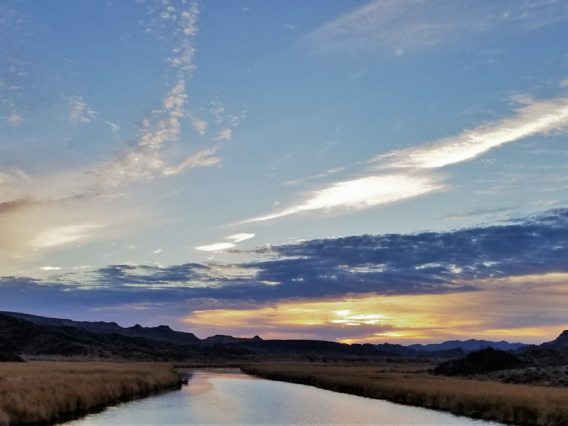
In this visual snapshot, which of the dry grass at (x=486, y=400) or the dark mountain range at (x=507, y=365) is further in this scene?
the dark mountain range at (x=507, y=365)

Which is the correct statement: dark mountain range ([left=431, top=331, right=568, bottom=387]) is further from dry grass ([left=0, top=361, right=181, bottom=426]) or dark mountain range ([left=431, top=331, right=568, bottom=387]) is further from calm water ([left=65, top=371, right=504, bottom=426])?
dry grass ([left=0, top=361, right=181, bottom=426])

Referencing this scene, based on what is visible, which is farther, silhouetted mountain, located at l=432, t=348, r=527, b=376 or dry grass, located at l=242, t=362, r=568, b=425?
silhouetted mountain, located at l=432, t=348, r=527, b=376

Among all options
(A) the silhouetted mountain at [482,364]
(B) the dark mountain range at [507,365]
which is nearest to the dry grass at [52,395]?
(B) the dark mountain range at [507,365]

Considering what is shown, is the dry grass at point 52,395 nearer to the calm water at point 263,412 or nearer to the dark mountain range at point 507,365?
the calm water at point 263,412

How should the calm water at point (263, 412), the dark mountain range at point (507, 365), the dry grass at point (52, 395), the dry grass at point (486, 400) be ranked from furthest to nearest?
the dark mountain range at point (507, 365) → the calm water at point (263, 412) → the dry grass at point (486, 400) → the dry grass at point (52, 395)

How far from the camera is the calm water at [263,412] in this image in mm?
32344

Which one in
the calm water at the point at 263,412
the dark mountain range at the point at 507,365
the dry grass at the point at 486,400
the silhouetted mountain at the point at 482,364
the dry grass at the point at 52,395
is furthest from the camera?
the silhouetted mountain at the point at 482,364

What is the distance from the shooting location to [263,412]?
37562 millimetres

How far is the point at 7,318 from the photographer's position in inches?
6673

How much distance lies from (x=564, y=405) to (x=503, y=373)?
36433mm

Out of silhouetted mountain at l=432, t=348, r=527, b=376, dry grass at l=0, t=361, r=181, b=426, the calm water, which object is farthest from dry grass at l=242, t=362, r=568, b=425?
silhouetted mountain at l=432, t=348, r=527, b=376

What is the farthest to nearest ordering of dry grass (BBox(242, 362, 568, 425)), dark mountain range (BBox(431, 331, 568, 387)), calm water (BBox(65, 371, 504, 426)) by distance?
dark mountain range (BBox(431, 331, 568, 387)) < calm water (BBox(65, 371, 504, 426)) < dry grass (BBox(242, 362, 568, 425))

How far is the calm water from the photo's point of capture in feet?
106

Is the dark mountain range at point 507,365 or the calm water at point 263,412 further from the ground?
the dark mountain range at point 507,365
